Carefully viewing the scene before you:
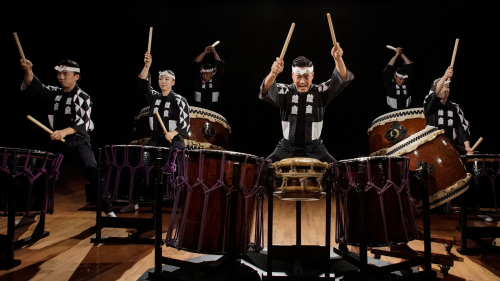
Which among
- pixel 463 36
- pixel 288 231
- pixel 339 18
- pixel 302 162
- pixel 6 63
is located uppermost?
pixel 339 18

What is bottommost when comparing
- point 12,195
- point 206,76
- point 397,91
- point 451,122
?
point 12,195

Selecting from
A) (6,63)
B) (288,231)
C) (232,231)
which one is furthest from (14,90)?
(232,231)

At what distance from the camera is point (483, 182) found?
8.81 feet

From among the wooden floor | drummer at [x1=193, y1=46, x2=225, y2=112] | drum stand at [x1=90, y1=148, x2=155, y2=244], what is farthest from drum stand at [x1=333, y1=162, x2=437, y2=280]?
drummer at [x1=193, y1=46, x2=225, y2=112]

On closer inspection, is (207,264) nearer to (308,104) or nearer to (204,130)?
(308,104)

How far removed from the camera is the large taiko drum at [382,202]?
1.74 m

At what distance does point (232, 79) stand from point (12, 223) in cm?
468

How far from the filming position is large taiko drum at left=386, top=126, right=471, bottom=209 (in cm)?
207

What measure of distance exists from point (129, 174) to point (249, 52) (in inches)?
162

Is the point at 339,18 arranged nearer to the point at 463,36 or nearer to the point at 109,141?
the point at 463,36

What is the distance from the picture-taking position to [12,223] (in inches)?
80.7

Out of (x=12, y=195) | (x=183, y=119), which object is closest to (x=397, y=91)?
(x=183, y=119)

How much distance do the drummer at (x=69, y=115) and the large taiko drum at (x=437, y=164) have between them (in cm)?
258

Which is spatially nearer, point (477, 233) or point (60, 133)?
point (477, 233)
